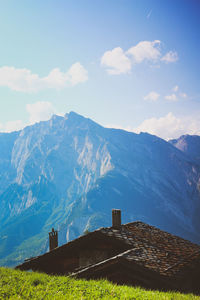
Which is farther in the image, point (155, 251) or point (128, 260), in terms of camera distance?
point (155, 251)

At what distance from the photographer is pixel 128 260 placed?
12.6 metres

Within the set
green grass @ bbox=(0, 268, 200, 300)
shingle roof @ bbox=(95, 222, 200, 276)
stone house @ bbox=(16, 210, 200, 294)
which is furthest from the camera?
shingle roof @ bbox=(95, 222, 200, 276)

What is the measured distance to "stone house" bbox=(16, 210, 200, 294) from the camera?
1250cm

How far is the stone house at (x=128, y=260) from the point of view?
492 inches

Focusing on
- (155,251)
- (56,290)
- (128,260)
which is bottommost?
(155,251)

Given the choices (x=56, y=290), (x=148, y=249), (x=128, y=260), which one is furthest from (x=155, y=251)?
(x=56, y=290)

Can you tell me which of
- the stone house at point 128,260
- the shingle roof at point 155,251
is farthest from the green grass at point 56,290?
the shingle roof at point 155,251

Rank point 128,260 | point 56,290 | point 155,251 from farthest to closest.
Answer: point 155,251, point 128,260, point 56,290

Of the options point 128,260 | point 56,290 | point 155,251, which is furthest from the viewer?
point 155,251

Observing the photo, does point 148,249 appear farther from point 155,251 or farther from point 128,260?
point 128,260

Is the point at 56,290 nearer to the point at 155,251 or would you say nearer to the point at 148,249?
the point at 148,249

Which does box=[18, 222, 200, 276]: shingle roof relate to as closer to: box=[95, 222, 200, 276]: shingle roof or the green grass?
box=[95, 222, 200, 276]: shingle roof

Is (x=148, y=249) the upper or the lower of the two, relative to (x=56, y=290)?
lower

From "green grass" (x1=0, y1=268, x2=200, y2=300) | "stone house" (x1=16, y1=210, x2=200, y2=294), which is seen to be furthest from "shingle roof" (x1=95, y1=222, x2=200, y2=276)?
"green grass" (x1=0, y1=268, x2=200, y2=300)
